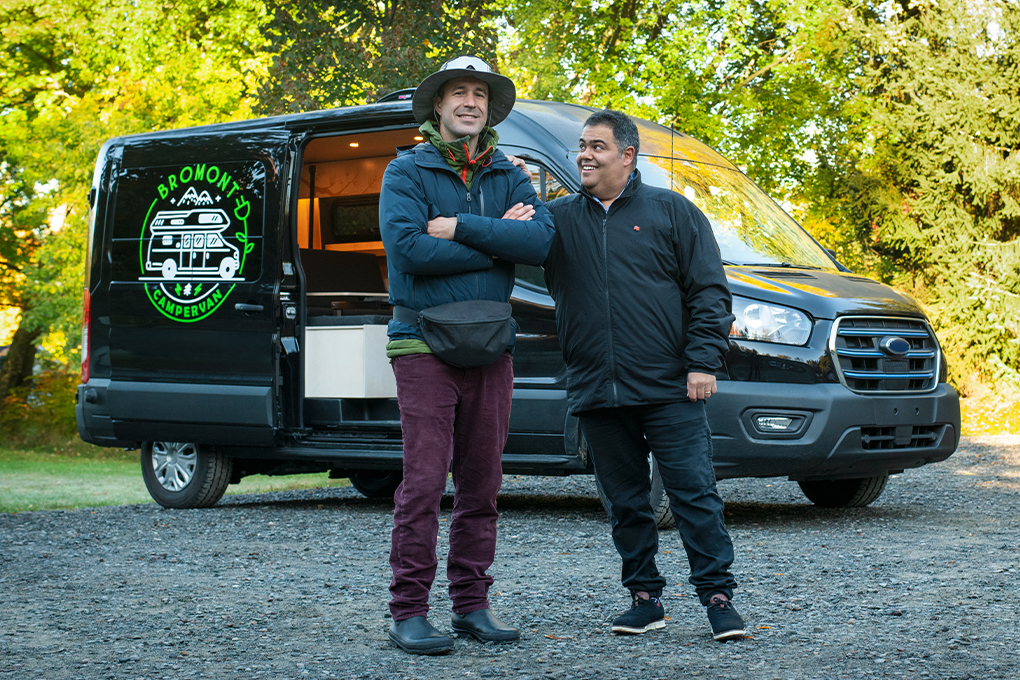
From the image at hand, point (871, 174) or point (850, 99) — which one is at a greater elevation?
point (850, 99)

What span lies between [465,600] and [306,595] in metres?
1.17

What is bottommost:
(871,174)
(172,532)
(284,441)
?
(172,532)

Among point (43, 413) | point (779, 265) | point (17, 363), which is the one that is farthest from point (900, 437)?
point (17, 363)

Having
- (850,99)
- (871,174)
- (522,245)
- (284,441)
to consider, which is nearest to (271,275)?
(284,441)

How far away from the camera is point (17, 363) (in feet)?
91.8

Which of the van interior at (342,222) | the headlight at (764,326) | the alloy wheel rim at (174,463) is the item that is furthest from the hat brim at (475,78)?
the alloy wheel rim at (174,463)

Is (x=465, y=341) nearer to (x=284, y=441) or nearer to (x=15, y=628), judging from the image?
(x=15, y=628)

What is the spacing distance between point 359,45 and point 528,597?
43.1ft

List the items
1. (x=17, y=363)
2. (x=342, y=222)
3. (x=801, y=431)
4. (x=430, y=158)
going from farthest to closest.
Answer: (x=17, y=363) → (x=342, y=222) → (x=801, y=431) → (x=430, y=158)

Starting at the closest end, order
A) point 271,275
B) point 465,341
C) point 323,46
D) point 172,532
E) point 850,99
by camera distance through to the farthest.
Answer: point 465,341 → point 172,532 → point 271,275 → point 323,46 → point 850,99

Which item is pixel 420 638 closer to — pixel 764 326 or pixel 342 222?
pixel 764 326

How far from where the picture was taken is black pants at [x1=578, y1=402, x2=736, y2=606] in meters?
4.40

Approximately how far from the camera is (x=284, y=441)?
8352 millimetres

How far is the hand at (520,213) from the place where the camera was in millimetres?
4340
